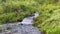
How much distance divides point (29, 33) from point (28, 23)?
370 centimetres

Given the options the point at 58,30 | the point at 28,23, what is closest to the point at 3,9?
the point at 28,23

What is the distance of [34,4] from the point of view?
83.2ft

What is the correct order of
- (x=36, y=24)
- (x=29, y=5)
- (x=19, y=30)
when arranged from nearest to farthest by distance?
(x=19, y=30), (x=36, y=24), (x=29, y=5)

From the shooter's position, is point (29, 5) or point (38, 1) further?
point (38, 1)

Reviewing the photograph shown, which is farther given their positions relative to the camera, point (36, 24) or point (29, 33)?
point (36, 24)

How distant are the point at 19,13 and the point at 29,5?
11.4ft

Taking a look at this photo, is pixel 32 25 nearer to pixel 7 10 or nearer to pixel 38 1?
pixel 7 10

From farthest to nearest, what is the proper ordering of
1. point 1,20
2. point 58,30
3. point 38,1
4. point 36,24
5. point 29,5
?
point 38,1
point 29,5
point 1,20
point 36,24
point 58,30

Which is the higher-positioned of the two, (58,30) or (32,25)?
(58,30)

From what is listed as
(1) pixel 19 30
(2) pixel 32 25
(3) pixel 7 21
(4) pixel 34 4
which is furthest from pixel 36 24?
(4) pixel 34 4

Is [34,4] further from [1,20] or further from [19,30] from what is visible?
[19,30]

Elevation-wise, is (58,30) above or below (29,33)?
above

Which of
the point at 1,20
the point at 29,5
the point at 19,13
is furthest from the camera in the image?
the point at 29,5

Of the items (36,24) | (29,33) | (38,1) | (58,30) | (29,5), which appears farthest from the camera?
(38,1)
